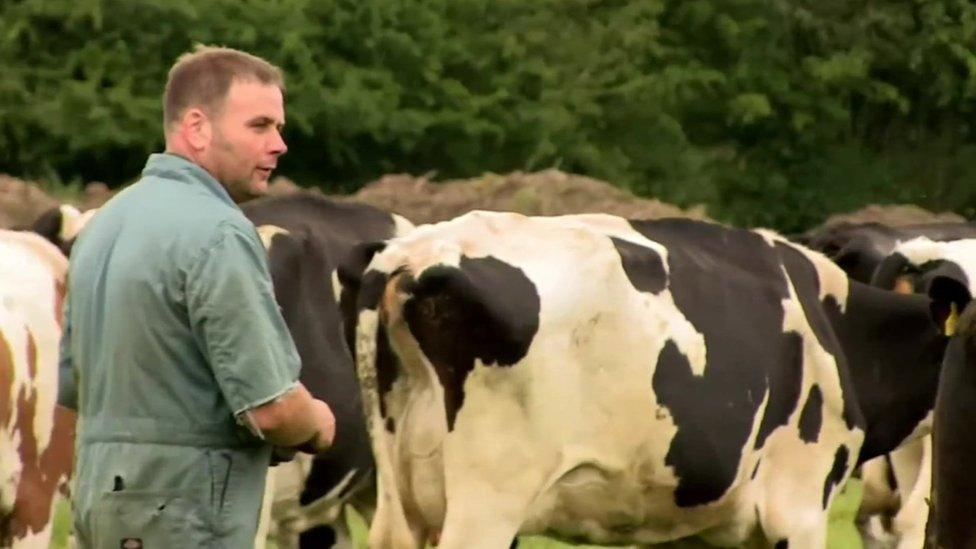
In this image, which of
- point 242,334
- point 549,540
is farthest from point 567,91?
point 242,334

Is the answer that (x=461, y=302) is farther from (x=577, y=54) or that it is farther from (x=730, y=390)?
(x=577, y=54)

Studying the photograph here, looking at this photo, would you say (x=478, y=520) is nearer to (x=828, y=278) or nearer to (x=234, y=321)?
(x=828, y=278)

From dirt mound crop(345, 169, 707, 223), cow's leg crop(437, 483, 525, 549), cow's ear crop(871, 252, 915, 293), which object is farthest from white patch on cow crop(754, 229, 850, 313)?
dirt mound crop(345, 169, 707, 223)

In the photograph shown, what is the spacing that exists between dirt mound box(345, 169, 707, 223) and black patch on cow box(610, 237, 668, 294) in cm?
910

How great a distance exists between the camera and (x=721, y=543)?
9180 mm

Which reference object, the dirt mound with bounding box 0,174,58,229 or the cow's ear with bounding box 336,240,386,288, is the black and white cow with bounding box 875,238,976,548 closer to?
the cow's ear with bounding box 336,240,386,288

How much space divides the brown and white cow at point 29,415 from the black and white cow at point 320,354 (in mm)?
1065

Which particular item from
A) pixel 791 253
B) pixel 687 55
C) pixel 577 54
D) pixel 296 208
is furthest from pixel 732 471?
pixel 687 55

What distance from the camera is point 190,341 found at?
5492 mm

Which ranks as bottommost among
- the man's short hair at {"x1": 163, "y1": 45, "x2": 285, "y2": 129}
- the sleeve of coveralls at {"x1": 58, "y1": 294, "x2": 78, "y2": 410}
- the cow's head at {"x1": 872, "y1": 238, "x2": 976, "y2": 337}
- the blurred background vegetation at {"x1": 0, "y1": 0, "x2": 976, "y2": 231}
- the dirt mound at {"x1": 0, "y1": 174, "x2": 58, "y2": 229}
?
the blurred background vegetation at {"x1": 0, "y1": 0, "x2": 976, "y2": 231}

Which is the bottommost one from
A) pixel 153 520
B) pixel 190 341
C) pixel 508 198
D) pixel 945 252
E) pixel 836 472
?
pixel 508 198

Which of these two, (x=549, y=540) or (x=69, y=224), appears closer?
(x=69, y=224)

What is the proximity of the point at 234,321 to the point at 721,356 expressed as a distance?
368 cm

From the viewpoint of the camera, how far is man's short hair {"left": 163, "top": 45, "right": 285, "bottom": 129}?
556 centimetres
